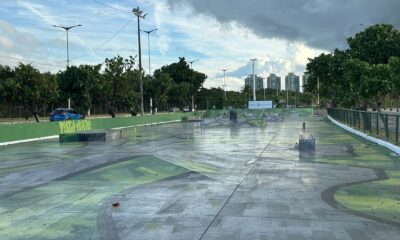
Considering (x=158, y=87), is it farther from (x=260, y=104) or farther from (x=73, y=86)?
(x=73, y=86)

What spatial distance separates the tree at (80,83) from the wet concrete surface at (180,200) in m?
36.2

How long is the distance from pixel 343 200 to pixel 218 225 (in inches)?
127

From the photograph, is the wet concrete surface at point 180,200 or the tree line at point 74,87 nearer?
the wet concrete surface at point 180,200

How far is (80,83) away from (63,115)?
4.95 m

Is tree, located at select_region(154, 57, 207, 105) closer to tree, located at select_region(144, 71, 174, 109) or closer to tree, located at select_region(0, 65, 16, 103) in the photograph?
tree, located at select_region(144, 71, 174, 109)

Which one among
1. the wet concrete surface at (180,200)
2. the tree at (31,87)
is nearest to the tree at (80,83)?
the tree at (31,87)

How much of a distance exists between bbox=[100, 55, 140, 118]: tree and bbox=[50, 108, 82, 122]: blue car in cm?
432

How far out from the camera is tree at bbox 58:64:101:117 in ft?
169

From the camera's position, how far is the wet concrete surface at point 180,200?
7.16 meters

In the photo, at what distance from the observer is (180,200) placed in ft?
31.1

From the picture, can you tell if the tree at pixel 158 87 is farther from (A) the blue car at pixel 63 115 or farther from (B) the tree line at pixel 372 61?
(B) the tree line at pixel 372 61

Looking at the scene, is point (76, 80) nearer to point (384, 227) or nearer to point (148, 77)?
point (148, 77)

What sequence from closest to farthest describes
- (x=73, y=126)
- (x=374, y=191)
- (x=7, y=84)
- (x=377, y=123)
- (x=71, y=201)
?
(x=71, y=201)
(x=374, y=191)
(x=377, y=123)
(x=73, y=126)
(x=7, y=84)

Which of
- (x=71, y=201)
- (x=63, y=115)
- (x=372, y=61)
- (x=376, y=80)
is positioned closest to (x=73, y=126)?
(x=63, y=115)
